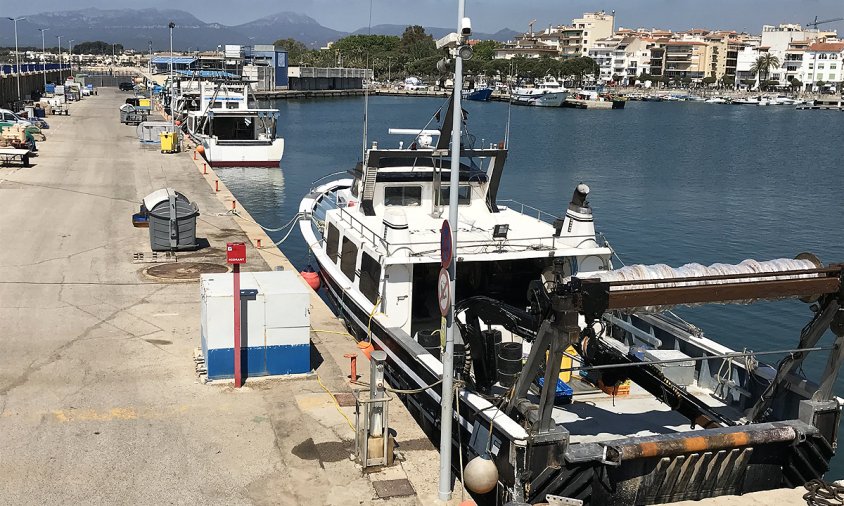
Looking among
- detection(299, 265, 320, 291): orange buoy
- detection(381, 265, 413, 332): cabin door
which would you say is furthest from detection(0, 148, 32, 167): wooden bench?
detection(381, 265, 413, 332): cabin door

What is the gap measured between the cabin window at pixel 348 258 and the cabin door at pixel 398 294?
2.31 m

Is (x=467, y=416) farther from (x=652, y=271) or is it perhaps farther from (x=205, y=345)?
(x=205, y=345)

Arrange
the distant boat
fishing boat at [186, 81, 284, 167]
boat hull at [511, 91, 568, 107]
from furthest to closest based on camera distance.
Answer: the distant boat → boat hull at [511, 91, 568, 107] → fishing boat at [186, 81, 284, 167]

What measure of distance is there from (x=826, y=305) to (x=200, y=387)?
7971 millimetres

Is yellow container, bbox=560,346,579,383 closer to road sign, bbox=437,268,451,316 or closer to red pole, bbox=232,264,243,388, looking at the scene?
road sign, bbox=437,268,451,316

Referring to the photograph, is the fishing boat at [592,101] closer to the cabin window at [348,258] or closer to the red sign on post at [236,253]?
the cabin window at [348,258]

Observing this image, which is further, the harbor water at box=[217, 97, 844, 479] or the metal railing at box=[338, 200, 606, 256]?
the harbor water at box=[217, 97, 844, 479]

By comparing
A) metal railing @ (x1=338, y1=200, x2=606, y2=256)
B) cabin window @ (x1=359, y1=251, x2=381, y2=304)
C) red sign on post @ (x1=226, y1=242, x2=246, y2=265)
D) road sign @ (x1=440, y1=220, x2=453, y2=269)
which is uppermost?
road sign @ (x1=440, y1=220, x2=453, y2=269)

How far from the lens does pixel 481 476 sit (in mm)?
8820

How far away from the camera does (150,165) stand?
37.3 meters

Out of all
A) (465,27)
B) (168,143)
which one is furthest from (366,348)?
(168,143)

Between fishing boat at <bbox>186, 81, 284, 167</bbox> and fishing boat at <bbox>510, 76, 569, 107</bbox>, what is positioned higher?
fishing boat at <bbox>510, 76, 569, 107</bbox>

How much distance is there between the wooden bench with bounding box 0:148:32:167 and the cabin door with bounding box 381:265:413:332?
27511mm

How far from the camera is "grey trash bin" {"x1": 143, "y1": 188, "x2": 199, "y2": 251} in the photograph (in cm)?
1911
